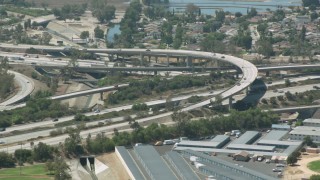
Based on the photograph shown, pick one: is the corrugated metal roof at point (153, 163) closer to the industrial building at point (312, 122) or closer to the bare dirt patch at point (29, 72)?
the industrial building at point (312, 122)

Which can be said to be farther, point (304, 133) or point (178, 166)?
point (304, 133)

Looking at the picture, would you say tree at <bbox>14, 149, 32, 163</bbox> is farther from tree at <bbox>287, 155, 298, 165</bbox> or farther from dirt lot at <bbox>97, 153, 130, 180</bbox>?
tree at <bbox>287, 155, 298, 165</bbox>

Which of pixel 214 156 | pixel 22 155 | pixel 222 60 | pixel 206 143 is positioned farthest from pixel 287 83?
pixel 22 155

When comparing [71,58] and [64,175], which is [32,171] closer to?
[64,175]

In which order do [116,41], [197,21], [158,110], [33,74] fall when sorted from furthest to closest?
[197,21] < [116,41] < [33,74] < [158,110]

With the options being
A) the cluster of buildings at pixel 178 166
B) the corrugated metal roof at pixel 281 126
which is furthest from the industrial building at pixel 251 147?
the corrugated metal roof at pixel 281 126

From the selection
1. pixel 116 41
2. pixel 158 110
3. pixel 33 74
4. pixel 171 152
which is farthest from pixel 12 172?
pixel 116 41

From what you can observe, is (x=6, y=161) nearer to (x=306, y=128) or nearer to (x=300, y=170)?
(x=300, y=170)
